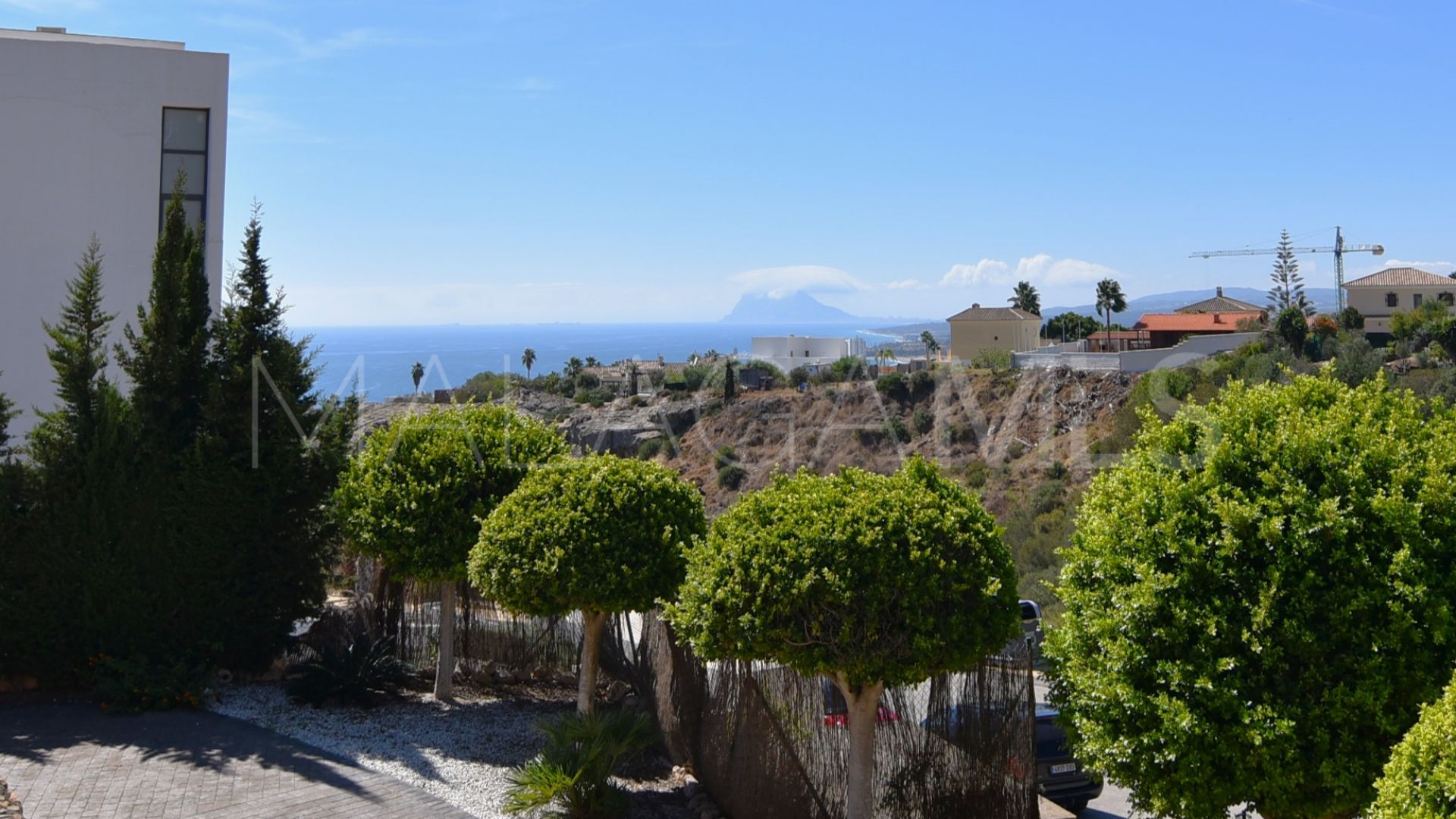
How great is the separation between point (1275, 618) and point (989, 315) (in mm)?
73427

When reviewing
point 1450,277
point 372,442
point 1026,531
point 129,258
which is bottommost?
point 1026,531

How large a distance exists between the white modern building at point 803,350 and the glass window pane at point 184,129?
57875 millimetres

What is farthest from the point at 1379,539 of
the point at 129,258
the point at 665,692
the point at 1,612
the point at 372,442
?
the point at 129,258

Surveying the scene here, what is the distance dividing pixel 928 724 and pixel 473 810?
377 centimetres

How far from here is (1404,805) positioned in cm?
452

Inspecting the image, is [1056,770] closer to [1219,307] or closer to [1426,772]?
[1426,772]

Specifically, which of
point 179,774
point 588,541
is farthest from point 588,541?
point 179,774

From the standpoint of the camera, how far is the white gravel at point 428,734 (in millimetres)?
9555

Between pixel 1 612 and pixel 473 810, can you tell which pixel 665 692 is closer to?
pixel 473 810

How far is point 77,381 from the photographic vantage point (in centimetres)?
1184

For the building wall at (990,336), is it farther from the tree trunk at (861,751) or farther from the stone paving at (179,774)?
the tree trunk at (861,751)

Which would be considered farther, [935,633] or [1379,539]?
[935,633]

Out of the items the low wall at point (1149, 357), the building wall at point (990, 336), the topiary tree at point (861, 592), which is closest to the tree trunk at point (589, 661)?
the topiary tree at point (861, 592)

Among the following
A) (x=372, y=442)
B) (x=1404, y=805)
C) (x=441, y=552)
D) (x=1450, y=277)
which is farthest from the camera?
(x=1450, y=277)
